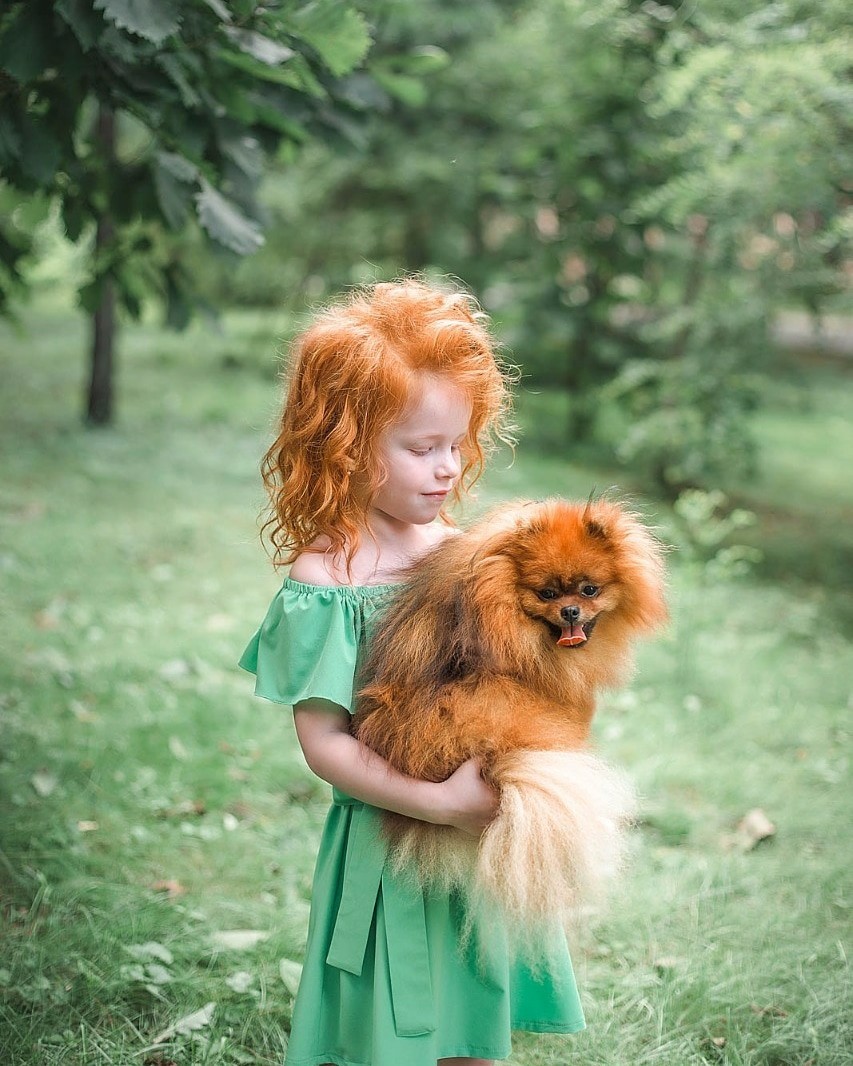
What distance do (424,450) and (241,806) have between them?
2100mm

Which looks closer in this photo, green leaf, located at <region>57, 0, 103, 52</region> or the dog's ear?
the dog's ear

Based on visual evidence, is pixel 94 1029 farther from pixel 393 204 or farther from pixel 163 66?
pixel 393 204

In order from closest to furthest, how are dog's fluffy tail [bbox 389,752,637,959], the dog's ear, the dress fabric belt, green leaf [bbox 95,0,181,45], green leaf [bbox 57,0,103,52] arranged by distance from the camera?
1. dog's fluffy tail [bbox 389,752,637,959]
2. the dog's ear
3. the dress fabric belt
4. green leaf [bbox 95,0,181,45]
5. green leaf [bbox 57,0,103,52]

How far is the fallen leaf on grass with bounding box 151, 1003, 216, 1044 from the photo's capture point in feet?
7.84

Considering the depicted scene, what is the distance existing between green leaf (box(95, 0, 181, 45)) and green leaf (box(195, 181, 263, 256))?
1.48ft

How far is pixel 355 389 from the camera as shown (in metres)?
1.83

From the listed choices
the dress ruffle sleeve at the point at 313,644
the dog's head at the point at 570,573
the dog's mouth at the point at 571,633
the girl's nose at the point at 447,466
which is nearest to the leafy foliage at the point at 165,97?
the girl's nose at the point at 447,466

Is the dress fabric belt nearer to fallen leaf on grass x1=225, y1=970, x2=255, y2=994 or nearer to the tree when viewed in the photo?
fallen leaf on grass x1=225, y1=970, x2=255, y2=994

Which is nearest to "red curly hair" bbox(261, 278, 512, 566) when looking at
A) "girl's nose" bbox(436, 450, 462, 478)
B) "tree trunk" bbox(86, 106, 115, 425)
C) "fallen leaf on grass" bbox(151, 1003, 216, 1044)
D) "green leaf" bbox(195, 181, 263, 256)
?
"girl's nose" bbox(436, 450, 462, 478)

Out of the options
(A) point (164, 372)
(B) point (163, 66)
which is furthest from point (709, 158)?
(A) point (164, 372)

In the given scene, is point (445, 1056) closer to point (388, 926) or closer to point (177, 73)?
point (388, 926)

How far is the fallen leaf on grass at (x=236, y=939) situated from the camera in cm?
275

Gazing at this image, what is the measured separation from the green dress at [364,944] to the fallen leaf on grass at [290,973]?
0.67 m

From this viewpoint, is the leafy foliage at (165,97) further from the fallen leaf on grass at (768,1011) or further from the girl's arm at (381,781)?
the fallen leaf on grass at (768,1011)
